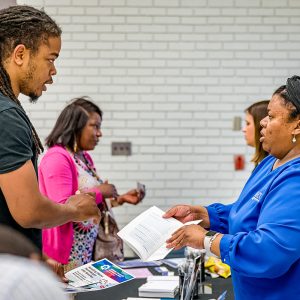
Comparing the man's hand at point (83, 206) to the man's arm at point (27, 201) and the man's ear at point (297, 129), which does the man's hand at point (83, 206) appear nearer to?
the man's arm at point (27, 201)

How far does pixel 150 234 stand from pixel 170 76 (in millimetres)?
3074

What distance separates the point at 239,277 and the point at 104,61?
345 cm

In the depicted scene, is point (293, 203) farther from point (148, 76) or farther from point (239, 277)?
point (148, 76)

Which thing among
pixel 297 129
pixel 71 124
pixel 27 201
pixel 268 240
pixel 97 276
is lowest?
pixel 97 276

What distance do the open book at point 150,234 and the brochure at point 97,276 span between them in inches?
7.3

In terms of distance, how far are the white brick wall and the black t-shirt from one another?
3.35m

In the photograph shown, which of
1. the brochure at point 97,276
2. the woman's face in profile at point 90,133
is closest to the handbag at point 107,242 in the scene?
the woman's face in profile at point 90,133

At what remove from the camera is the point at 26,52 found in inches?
68.3

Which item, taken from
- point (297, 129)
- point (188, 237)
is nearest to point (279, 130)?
point (297, 129)

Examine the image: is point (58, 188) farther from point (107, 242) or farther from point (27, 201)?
point (27, 201)

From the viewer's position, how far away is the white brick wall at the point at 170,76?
4.99 meters

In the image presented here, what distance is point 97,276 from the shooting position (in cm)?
218

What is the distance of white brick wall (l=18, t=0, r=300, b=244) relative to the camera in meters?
4.99

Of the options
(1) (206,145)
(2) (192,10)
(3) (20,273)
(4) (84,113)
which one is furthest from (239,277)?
(2) (192,10)
